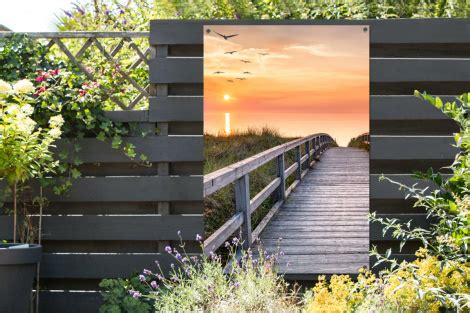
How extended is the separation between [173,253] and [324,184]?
134 centimetres

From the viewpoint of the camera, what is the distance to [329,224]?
555cm

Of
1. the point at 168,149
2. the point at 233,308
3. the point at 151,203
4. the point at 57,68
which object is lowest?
the point at 233,308

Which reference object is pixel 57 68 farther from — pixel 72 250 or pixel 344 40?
pixel 344 40

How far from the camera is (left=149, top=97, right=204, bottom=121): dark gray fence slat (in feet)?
17.1

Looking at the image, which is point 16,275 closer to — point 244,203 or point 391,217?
point 244,203

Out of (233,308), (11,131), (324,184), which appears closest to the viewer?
(233,308)

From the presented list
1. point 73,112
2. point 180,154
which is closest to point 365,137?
point 180,154

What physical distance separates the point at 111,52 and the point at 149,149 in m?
0.79

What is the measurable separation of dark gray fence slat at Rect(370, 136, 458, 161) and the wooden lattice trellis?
66.4 inches

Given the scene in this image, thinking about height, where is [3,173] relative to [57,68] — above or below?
below

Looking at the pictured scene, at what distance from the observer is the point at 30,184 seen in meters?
5.35

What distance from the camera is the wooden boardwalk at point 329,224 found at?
17.7 ft

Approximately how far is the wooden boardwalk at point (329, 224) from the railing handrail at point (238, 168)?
0.87ft

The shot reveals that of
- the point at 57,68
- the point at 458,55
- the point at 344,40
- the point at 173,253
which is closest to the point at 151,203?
the point at 173,253
